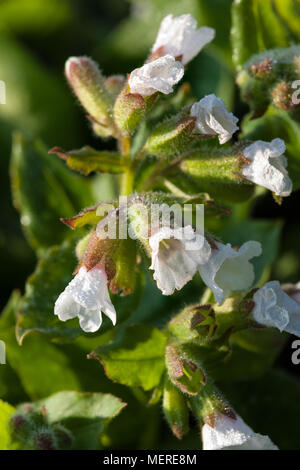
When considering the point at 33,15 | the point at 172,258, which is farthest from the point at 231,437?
the point at 33,15

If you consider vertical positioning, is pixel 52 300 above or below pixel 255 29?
below

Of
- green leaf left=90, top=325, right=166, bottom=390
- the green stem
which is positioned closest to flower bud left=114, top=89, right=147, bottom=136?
the green stem

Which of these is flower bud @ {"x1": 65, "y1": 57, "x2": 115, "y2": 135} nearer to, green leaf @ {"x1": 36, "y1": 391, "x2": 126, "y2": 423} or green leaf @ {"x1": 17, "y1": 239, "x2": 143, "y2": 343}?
green leaf @ {"x1": 17, "y1": 239, "x2": 143, "y2": 343}

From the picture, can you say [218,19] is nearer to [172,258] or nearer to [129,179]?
[129,179]

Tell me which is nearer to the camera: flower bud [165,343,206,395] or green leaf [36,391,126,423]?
flower bud [165,343,206,395]

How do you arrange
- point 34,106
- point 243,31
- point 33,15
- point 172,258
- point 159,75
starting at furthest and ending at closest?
1. point 33,15
2. point 34,106
3. point 243,31
4. point 159,75
5. point 172,258

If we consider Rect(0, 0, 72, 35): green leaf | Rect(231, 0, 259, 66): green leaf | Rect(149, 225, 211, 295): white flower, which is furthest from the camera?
Rect(0, 0, 72, 35): green leaf
